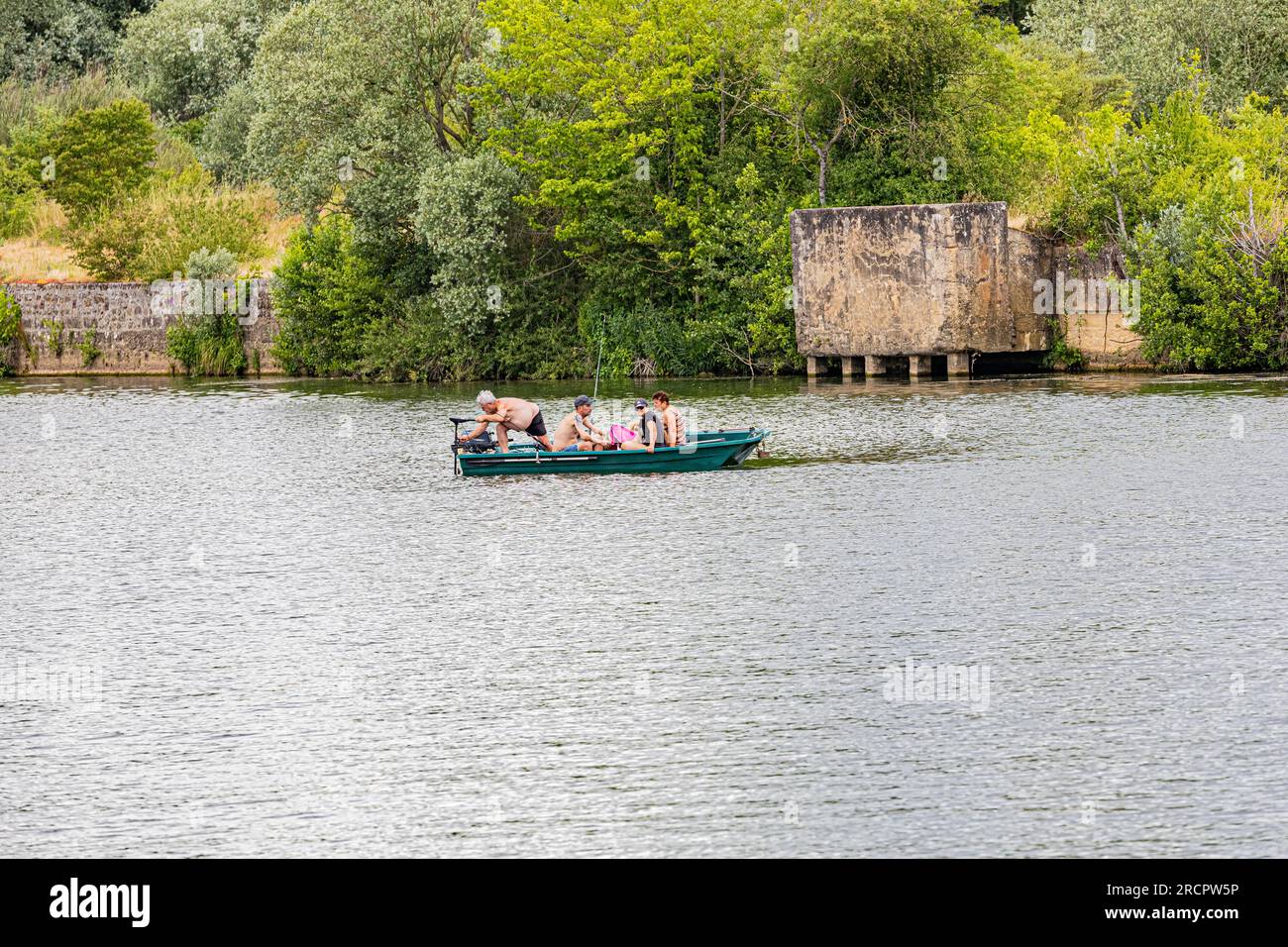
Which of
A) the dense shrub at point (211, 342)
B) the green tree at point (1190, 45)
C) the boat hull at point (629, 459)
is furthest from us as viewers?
the green tree at point (1190, 45)

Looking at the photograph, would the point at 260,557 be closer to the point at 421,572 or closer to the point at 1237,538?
the point at 421,572

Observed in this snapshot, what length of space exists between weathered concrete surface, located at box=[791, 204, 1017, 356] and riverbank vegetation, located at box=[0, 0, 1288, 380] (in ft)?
5.29

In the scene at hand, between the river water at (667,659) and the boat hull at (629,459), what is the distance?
34cm

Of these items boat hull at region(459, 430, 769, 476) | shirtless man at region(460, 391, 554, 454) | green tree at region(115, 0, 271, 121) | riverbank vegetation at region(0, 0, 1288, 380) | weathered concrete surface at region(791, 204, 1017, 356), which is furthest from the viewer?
green tree at region(115, 0, 271, 121)

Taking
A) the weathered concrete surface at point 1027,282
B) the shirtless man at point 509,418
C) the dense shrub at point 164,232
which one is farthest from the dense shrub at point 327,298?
the shirtless man at point 509,418

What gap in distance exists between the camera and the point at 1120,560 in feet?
65.4

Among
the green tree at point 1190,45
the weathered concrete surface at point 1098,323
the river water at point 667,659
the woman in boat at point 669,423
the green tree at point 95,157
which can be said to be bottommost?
the river water at point 667,659

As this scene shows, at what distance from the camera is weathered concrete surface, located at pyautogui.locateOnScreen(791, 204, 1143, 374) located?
46.8 m

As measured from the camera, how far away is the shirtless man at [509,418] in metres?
31.3

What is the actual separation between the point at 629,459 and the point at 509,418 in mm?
3054

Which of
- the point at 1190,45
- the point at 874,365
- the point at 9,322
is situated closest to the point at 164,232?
the point at 9,322

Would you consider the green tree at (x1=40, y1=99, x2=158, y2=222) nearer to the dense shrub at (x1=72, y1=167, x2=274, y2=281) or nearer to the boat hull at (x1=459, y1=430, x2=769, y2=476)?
the dense shrub at (x1=72, y1=167, x2=274, y2=281)

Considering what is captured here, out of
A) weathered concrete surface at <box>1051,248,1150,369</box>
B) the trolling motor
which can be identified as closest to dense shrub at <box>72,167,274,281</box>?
weathered concrete surface at <box>1051,248,1150,369</box>

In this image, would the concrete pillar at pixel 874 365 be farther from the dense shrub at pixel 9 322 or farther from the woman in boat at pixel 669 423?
the dense shrub at pixel 9 322
